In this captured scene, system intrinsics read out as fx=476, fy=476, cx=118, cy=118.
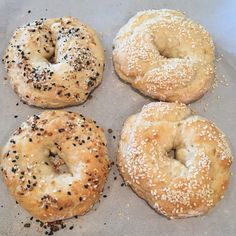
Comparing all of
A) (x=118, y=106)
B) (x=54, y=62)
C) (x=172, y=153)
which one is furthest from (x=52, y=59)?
(x=172, y=153)

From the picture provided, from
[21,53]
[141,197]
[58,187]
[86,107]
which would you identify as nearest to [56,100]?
[86,107]

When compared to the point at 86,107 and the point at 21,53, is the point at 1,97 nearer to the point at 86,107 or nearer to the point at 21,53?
the point at 21,53

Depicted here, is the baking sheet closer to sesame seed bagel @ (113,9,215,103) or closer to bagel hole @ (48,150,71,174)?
sesame seed bagel @ (113,9,215,103)

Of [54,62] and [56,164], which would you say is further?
[54,62]

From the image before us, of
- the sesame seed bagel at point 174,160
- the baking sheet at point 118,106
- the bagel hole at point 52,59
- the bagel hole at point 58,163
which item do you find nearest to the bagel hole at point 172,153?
the sesame seed bagel at point 174,160

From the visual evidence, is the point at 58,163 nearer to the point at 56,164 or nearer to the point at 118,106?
the point at 56,164

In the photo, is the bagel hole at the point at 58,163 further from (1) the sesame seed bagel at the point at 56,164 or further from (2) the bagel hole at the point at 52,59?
(2) the bagel hole at the point at 52,59
